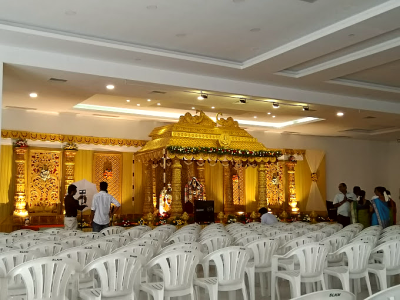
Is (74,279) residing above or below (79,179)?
below

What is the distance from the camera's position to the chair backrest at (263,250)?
20.9 ft

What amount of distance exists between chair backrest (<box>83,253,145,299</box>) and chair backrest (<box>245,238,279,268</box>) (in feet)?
6.65

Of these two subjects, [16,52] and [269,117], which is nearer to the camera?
[16,52]

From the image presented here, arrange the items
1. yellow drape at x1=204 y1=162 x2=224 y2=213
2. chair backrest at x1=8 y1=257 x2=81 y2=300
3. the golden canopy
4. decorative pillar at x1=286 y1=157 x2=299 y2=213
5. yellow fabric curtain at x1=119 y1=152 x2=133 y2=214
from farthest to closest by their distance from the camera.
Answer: decorative pillar at x1=286 y1=157 x2=299 y2=213 < yellow drape at x1=204 y1=162 x2=224 y2=213 < yellow fabric curtain at x1=119 y1=152 x2=133 y2=214 < the golden canopy < chair backrest at x1=8 y1=257 x2=81 y2=300

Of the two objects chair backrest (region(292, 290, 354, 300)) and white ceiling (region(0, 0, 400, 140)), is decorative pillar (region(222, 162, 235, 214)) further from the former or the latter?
chair backrest (region(292, 290, 354, 300))

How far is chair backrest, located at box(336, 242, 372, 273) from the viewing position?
19.0 ft

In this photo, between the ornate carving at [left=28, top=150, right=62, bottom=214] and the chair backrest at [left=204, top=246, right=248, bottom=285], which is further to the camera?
the ornate carving at [left=28, top=150, right=62, bottom=214]

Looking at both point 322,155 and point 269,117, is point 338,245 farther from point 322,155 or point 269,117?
point 322,155

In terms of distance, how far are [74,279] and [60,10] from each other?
384cm

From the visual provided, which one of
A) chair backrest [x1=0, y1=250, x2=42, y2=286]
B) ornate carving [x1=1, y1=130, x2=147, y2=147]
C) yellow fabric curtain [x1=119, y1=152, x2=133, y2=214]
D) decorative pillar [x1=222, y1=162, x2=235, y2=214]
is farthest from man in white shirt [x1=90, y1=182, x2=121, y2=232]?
decorative pillar [x1=222, y1=162, x2=235, y2=214]

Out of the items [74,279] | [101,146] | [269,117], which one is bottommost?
[74,279]

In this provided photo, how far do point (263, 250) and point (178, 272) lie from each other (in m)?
1.82

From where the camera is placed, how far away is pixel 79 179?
1443cm

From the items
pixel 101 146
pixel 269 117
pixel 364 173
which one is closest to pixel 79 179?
pixel 101 146
